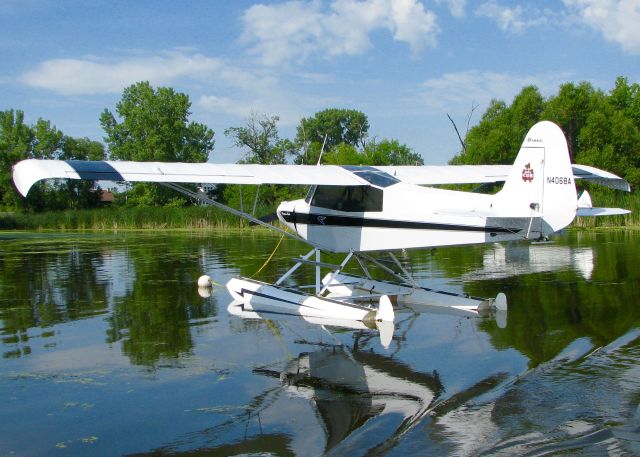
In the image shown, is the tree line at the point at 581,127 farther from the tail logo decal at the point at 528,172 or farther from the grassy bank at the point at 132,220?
the tail logo decal at the point at 528,172

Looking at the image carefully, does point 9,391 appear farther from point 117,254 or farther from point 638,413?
point 117,254

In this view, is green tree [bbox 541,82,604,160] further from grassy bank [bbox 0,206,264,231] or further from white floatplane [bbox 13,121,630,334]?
white floatplane [bbox 13,121,630,334]

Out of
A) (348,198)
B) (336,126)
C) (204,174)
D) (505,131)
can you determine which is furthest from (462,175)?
(336,126)

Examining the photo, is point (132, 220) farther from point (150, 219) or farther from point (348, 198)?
point (348, 198)

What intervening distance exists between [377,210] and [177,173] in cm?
284

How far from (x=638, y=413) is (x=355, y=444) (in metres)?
1.99

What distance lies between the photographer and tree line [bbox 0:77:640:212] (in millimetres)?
40562

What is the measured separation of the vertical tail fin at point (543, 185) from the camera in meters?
8.14

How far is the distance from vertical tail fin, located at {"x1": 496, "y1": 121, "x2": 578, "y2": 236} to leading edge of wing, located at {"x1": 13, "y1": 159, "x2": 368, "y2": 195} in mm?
2101

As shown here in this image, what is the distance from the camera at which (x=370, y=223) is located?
30.9 feet

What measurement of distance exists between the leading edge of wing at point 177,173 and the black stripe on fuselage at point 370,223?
57 cm

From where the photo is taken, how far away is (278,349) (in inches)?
278

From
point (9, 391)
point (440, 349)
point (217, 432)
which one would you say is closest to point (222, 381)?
point (217, 432)

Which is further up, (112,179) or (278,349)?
(112,179)
